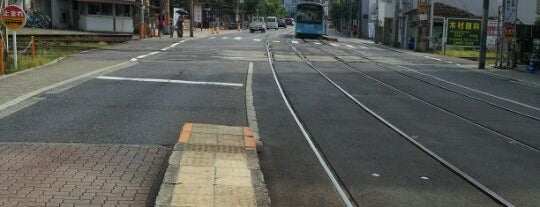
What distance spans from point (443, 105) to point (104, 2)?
38850mm

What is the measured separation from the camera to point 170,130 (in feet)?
34.5

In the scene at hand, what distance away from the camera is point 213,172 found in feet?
24.7

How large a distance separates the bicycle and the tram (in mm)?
19119

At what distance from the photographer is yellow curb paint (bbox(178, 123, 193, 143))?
9.36 meters

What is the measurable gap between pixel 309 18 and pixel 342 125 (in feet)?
145

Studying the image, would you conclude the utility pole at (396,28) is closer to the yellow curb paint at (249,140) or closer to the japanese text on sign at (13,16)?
the japanese text on sign at (13,16)

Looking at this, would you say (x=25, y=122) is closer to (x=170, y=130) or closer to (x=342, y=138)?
(x=170, y=130)

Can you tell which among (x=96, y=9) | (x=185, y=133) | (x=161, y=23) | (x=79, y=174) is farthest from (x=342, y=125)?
(x=96, y=9)

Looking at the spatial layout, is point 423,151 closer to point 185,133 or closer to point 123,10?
point 185,133

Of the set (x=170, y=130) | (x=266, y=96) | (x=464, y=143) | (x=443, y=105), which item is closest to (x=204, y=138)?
(x=170, y=130)

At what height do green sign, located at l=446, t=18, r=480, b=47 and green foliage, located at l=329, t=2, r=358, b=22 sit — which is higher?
green foliage, located at l=329, t=2, r=358, b=22

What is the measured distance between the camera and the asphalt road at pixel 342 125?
7.64 metres

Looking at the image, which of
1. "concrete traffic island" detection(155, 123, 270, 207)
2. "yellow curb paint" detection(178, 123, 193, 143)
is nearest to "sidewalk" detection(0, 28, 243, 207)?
"concrete traffic island" detection(155, 123, 270, 207)

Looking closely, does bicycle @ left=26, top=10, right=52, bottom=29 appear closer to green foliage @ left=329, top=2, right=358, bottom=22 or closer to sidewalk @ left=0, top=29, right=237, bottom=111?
sidewalk @ left=0, top=29, right=237, bottom=111
